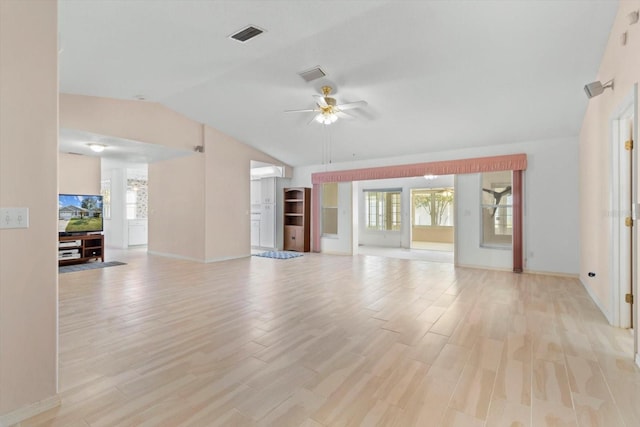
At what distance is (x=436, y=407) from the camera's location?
1793 mm

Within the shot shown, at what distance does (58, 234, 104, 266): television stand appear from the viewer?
6391mm

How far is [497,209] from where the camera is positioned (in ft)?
19.7

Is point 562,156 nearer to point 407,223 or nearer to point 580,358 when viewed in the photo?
point 580,358

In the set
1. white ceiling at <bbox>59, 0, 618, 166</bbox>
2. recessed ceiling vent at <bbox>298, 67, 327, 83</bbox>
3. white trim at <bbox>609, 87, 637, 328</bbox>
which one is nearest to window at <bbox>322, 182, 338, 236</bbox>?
white ceiling at <bbox>59, 0, 618, 166</bbox>

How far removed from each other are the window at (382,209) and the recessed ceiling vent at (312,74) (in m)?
6.35

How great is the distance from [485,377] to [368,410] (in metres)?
0.93

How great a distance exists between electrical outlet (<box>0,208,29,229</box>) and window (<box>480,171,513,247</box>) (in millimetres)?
6573

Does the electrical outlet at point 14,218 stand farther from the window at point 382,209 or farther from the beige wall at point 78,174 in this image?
the window at point 382,209

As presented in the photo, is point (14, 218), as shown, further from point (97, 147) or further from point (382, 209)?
point (382, 209)

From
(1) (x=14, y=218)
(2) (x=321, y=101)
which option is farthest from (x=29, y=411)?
(2) (x=321, y=101)

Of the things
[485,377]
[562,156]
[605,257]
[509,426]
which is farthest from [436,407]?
[562,156]

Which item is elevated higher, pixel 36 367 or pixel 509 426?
pixel 36 367

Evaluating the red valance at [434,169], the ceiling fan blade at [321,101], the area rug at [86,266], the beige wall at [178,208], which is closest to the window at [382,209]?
the red valance at [434,169]

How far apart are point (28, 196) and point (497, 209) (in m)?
6.65
